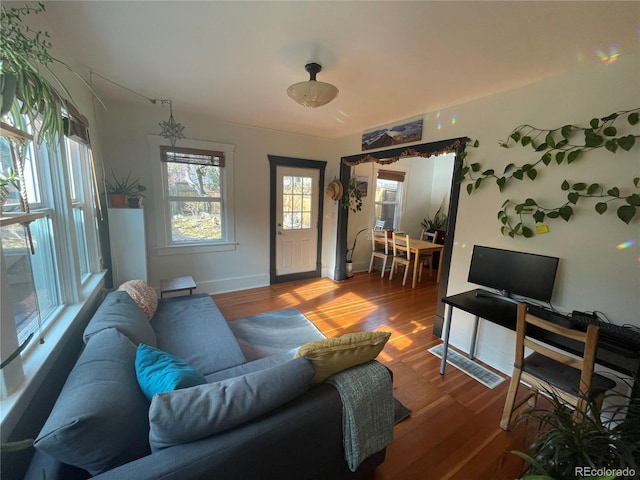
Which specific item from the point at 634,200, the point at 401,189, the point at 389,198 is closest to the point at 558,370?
the point at 634,200

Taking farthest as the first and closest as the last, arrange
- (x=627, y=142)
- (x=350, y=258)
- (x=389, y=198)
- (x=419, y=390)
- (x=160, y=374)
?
1. (x=389, y=198)
2. (x=350, y=258)
3. (x=419, y=390)
4. (x=627, y=142)
5. (x=160, y=374)

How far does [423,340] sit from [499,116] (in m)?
2.25

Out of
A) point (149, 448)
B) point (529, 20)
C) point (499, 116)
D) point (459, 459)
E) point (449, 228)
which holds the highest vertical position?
point (529, 20)

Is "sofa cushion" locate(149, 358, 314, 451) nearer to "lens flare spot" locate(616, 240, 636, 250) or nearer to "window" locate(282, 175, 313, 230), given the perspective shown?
"lens flare spot" locate(616, 240, 636, 250)

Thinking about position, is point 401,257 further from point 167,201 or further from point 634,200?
point 167,201

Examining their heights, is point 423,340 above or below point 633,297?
below

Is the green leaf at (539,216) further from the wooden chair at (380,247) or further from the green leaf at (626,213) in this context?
the wooden chair at (380,247)

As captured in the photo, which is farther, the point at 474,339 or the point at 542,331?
the point at 474,339

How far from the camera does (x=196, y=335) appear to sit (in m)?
2.01

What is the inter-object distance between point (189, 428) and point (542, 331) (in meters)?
2.12

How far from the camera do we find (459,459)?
1582mm

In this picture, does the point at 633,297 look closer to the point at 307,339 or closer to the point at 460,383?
the point at 460,383

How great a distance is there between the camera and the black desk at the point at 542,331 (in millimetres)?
1452

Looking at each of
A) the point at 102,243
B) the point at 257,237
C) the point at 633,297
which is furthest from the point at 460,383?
the point at 102,243
